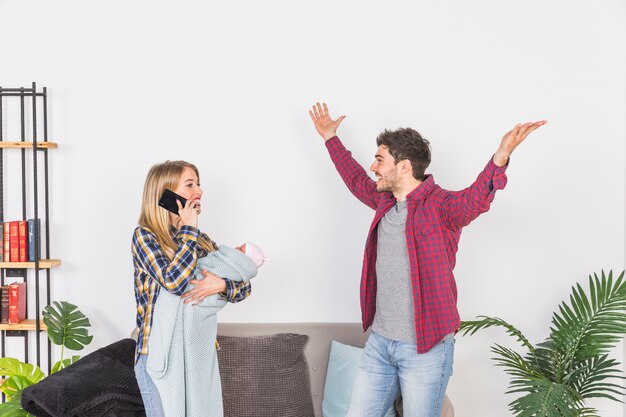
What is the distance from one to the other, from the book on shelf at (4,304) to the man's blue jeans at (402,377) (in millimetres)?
1739

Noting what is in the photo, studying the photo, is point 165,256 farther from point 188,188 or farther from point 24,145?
point 24,145

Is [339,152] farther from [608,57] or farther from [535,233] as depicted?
[608,57]

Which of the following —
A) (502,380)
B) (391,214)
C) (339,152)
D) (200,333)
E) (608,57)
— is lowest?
(502,380)

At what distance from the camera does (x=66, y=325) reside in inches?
113

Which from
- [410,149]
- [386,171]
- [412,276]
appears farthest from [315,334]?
[410,149]

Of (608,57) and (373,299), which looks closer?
(373,299)

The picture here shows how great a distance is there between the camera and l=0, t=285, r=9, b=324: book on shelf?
Answer: 115 inches

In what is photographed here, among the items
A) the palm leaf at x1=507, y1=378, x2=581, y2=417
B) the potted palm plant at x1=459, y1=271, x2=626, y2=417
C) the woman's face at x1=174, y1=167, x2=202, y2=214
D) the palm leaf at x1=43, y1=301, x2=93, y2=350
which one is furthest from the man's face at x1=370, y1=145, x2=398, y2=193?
the palm leaf at x1=43, y1=301, x2=93, y2=350

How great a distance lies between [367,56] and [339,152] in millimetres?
648

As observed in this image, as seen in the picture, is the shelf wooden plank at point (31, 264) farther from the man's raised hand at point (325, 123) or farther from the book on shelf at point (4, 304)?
the man's raised hand at point (325, 123)

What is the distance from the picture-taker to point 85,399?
7.11 ft

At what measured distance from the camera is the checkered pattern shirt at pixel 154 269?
2004mm

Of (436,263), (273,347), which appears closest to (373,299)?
(436,263)

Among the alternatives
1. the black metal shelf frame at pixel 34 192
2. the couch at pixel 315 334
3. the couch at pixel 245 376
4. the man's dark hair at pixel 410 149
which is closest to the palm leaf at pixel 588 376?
the couch at pixel 245 376
